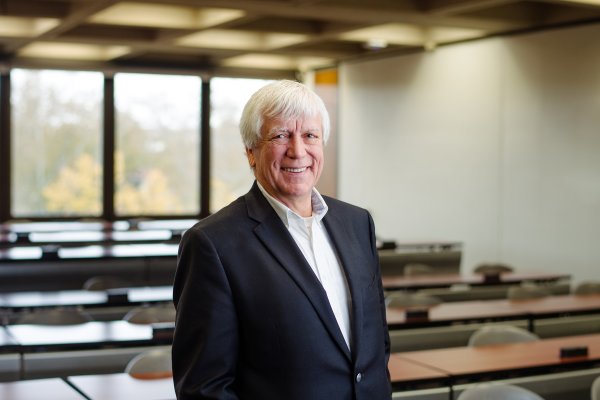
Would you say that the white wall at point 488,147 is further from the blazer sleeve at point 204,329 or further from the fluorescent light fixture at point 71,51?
the blazer sleeve at point 204,329

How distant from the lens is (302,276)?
1907mm

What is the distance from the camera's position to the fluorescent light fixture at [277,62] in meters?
13.2

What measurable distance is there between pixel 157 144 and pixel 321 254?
38.8ft

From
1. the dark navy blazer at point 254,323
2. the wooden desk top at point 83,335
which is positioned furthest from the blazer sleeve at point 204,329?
the wooden desk top at point 83,335

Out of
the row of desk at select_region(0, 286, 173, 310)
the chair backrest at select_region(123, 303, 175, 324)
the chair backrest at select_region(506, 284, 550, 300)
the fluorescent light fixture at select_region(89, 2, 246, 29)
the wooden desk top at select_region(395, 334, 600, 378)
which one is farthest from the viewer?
the fluorescent light fixture at select_region(89, 2, 246, 29)

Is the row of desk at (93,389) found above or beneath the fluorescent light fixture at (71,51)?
beneath

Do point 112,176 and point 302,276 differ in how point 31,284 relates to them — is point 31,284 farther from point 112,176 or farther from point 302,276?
point 302,276

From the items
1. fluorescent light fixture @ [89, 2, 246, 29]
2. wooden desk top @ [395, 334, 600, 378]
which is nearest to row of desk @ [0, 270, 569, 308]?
wooden desk top @ [395, 334, 600, 378]

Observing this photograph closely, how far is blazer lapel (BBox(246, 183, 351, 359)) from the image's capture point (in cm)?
190

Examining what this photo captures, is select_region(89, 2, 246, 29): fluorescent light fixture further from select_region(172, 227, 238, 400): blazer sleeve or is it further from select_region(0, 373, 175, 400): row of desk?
select_region(172, 227, 238, 400): blazer sleeve

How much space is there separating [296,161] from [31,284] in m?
7.21

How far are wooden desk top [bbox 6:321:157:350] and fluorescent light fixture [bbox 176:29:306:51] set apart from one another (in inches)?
249

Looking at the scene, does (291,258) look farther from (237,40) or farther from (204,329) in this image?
(237,40)

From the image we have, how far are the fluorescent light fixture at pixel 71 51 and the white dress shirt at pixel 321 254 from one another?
10.3m
